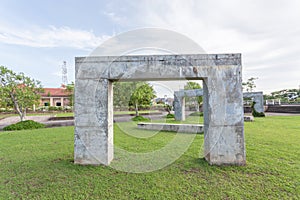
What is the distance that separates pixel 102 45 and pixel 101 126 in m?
1.83

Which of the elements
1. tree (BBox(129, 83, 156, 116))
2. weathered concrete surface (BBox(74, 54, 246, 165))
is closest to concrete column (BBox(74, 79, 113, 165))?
weathered concrete surface (BBox(74, 54, 246, 165))

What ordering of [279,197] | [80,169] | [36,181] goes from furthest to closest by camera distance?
[80,169] < [36,181] < [279,197]

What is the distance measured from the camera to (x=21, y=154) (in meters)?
4.32

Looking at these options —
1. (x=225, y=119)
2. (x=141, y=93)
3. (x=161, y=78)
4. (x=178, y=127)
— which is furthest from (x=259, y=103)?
(x=161, y=78)

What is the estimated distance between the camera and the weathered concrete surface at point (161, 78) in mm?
3379

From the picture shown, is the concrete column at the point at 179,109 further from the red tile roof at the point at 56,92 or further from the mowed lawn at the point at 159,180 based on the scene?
the red tile roof at the point at 56,92

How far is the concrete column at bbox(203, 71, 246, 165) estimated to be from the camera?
3.36 meters

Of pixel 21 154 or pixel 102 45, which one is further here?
pixel 21 154

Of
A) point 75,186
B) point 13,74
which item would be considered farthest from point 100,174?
point 13,74

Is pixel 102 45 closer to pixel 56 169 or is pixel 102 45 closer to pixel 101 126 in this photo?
pixel 101 126

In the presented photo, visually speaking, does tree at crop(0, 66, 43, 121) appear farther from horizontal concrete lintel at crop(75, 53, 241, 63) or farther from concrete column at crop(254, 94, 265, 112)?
concrete column at crop(254, 94, 265, 112)

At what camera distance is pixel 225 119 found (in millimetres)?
3389

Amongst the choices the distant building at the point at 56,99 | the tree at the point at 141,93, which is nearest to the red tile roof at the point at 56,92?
the distant building at the point at 56,99

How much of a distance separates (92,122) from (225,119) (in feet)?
8.90
